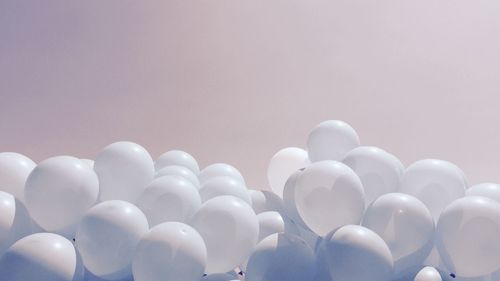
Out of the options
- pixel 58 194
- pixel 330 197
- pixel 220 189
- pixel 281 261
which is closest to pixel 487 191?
pixel 330 197

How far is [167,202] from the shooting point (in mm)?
1503

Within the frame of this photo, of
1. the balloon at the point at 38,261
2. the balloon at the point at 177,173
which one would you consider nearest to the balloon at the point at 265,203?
the balloon at the point at 177,173

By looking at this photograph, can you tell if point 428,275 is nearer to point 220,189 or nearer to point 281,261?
point 281,261

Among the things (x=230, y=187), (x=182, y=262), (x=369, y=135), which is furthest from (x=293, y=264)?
(x=369, y=135)

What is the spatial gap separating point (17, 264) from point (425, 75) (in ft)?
9.47

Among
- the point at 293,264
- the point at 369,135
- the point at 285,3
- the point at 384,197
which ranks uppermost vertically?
the point at 285,3

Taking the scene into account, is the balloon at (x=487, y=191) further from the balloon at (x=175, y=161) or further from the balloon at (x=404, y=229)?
the balloon at (x=175, y=161)

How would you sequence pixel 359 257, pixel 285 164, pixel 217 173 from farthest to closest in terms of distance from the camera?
pixel 285 164, pixel 217 173, pixel 359 257

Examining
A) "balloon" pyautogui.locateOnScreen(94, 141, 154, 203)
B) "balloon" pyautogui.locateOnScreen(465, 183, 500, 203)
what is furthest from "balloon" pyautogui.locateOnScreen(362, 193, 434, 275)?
"balloon" pyautogui.locateOnScreen(94, 141, 154, 203)

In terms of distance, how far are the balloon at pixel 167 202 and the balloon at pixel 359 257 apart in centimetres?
45

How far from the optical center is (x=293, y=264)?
1.30 m

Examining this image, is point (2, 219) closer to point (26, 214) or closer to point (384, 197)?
point (26, 214)

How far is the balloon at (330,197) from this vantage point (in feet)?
4.60

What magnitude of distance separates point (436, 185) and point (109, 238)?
91cm
